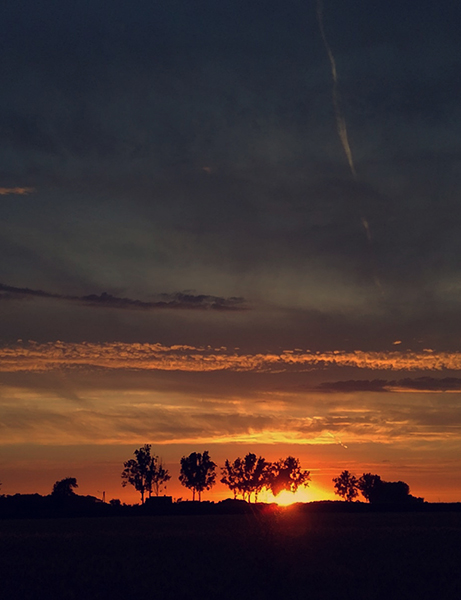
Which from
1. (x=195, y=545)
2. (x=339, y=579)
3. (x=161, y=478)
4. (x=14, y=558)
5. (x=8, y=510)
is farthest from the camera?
(x=161, y=478)

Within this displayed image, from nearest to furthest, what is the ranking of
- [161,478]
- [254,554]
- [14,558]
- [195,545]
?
[254,554] → [14,558] → [195,545] → [161,478]

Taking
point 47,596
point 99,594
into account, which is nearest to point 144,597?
point 99,594

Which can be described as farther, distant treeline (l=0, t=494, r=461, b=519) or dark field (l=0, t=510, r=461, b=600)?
distant treeline (l=0, t=494, r=461, b=519)

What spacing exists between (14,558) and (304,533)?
20.9 m

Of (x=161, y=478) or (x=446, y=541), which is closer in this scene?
(x=446, y=541)

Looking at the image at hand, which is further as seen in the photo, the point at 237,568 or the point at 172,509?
the point at 172,509

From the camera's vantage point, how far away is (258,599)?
2456 cm

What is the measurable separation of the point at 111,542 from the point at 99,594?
20.7 meters

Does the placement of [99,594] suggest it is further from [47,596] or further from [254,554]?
[254,554]

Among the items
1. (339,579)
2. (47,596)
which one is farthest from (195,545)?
(47,596)

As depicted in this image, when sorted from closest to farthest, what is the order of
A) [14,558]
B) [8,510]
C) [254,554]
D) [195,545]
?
[254,554] < [14,558] < [195,545] < [8,510]

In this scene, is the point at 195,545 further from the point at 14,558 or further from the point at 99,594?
the point at 99,594

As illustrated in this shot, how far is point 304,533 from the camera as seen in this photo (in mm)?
48469

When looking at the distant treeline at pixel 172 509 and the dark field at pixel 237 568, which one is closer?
the dark field at pixel 237 568
